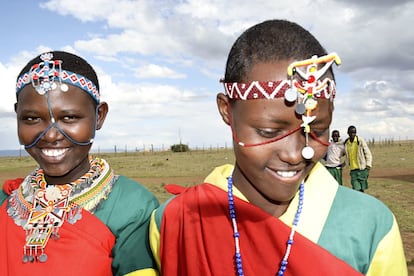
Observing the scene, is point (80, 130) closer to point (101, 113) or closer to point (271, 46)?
point (101, 113)

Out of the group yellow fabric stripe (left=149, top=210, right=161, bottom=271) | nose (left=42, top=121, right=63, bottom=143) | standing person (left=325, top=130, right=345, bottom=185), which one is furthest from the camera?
standing person (left=325, top=130, right=345, bottom=185)

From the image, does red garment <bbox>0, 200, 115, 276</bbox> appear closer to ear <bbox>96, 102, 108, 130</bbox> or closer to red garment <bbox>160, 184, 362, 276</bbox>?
Answer: red garment <bbox>160, 184, 362, 276</bbox>

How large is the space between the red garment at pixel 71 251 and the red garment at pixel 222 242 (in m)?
0.36

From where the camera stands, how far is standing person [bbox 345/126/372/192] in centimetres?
1120

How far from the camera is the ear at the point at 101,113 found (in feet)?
8.87

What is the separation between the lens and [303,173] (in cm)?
196

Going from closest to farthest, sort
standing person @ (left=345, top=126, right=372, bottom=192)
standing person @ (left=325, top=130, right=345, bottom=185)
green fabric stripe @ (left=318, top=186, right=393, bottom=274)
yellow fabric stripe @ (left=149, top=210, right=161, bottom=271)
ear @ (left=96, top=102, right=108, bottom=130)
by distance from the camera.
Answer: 1. green fabric stripe @ (left=318, top=186, right=393, bottom=274)
2. yellow fabric stripe @ (left=149, top=210, right=161, bottom=271)
3. ear @ (left=96, top=102, right=108, bottom=130)
4. standing person @ (left=345, top=126, right=372, bottom=192)
5. standing person @ (left=325, top=130, right=345, bottom=185)

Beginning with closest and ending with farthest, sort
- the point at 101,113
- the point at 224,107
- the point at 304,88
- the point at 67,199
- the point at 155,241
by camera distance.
Result: the point at 304,88
the point at 224,107
the point at 155,241
the point at 67,199
the point at 101,113

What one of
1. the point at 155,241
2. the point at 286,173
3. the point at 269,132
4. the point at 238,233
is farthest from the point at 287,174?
the point at 155,241

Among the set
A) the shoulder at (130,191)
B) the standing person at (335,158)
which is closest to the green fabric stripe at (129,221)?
the shoulder at (130,191)

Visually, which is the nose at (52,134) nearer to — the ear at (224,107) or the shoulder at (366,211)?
the ear at (224,107)

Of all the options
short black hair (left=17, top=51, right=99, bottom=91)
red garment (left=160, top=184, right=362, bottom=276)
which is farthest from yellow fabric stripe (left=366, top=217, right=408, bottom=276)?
short black hair (left=17, top=51, right=99, bottom=91)

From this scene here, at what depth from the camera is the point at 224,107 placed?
2.14 metres

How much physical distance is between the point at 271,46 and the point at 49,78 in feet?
4.22
